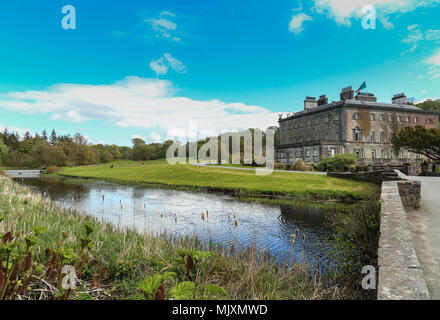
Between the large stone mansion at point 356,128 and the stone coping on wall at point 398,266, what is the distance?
47486 millimetres

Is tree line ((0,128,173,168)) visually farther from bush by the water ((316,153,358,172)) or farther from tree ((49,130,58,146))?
bush by the water ((316,153,358,172))

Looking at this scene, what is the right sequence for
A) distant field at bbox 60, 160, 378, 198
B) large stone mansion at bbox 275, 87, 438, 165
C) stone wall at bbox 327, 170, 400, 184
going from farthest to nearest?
1. large stone mansion at bbox 275, 87, 438, 165
2. distant field at bbox 60, 160, 378, 198
3. stone wall at bbox 327, 170, 400, 184

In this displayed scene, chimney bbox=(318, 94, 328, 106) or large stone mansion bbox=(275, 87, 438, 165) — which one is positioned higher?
chimney bbox=(318, 94, 328, 106)

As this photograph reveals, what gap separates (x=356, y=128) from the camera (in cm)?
5375

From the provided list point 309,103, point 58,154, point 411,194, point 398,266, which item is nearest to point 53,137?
point 58,154

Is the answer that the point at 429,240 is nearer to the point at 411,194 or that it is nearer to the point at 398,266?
the point at 398,266

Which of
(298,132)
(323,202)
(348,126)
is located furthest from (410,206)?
(298,132)

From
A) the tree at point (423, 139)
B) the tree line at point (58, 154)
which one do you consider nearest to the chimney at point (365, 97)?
the tree at point (423, 139)

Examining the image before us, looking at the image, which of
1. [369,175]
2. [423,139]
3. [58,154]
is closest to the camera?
[369,175]

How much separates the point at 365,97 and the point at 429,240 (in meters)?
62.9

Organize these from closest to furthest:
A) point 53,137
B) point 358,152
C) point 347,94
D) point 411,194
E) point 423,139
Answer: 1. point 411,194
2. point 423,139
3. point 358,152
4. point 347,94
5. point 53,137

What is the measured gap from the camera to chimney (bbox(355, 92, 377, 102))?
59.3 metres

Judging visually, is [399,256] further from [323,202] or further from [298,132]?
[298,132]

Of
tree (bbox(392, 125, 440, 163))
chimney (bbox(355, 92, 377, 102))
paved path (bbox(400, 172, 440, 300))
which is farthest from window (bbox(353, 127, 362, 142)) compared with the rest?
paved path (bbox(400, 172, 440, 300))
